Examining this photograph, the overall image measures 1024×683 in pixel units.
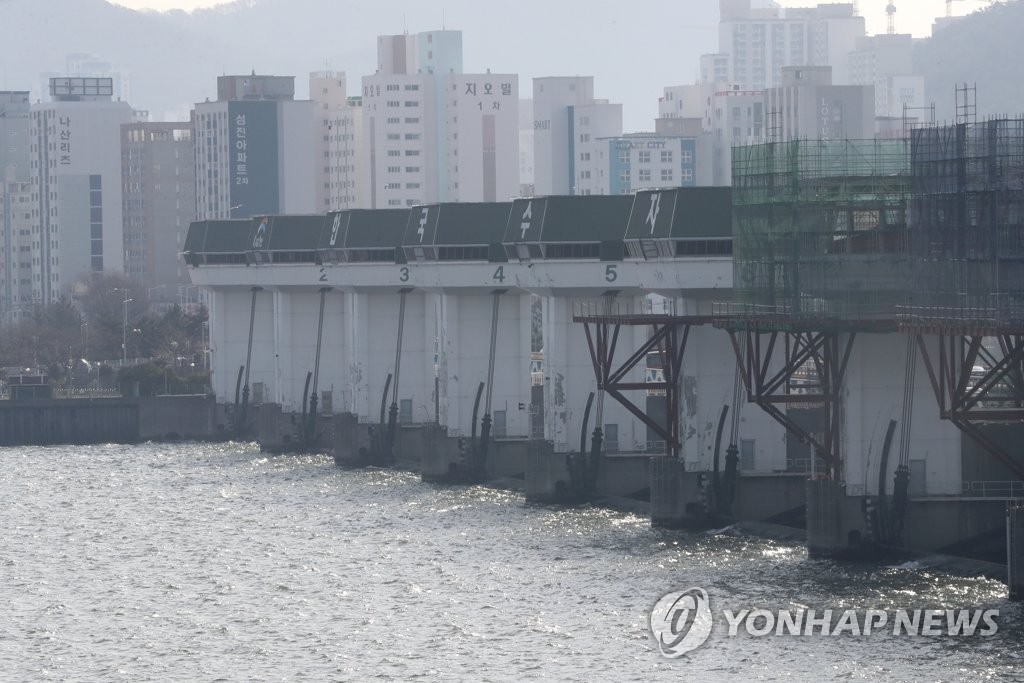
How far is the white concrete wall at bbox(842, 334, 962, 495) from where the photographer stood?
7206 centimetres

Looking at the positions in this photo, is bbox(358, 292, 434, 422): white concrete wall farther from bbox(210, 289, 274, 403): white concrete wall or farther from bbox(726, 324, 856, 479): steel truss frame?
bbox(726, 324, 856, 479): steel truss frame

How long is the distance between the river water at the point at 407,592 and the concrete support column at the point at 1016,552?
0.93 meters

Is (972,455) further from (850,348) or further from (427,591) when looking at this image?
(427,591)

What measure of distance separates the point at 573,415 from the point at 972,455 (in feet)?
83.8

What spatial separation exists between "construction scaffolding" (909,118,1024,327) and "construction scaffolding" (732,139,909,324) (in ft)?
13.4

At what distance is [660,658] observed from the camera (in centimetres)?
5772

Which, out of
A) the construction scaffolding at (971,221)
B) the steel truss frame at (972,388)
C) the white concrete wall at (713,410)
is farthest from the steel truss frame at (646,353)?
the steel truss frame at (972,388)

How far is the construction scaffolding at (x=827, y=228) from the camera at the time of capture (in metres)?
73.4

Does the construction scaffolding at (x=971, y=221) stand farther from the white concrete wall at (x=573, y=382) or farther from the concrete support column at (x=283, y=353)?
the concrete support column at (x=283, y=353)

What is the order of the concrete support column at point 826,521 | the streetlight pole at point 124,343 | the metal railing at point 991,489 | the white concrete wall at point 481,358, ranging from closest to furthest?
the concrete support column at point 826,521
the metal railing at point 991,489
the white concrete wall at point 481,358
the streetlight pole at point 124,343

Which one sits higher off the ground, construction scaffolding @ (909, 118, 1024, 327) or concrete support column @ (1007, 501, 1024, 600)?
construction scaffolding @ (909, 118, 1024, 327)

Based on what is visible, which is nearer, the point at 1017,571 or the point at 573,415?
the point at 1017,571

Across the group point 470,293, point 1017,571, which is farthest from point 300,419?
point 1017,571

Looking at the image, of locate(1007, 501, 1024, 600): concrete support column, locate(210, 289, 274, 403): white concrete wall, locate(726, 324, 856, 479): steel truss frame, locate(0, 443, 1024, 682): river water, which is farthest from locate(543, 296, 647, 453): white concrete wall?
locate(210, 289, 274, 403): white concrete wall
